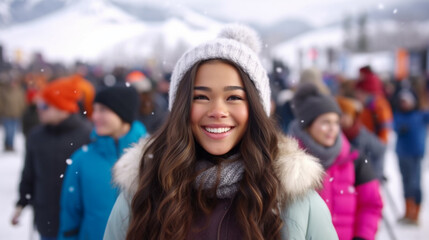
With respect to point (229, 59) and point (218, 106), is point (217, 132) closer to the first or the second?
point (218, 106)

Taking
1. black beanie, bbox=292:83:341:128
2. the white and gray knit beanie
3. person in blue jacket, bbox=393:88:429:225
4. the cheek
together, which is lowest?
person in blue jacket, bbox=393:88:429:225

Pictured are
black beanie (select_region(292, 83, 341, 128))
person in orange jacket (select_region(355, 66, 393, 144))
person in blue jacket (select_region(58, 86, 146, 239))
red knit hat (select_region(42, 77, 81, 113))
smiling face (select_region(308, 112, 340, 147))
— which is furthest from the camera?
person in orange jacket (select_region(355, 66, 393, 144))

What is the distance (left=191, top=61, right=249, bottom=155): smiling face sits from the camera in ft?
4.34

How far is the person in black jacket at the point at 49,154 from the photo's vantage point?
9.21ft

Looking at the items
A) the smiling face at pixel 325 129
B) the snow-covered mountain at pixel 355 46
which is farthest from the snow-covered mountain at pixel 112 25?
the snow-covered mountain at pixel 355 46

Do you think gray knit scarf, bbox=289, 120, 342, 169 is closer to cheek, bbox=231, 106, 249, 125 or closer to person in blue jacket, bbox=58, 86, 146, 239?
cheek, bbox=231, 106, 249, 125

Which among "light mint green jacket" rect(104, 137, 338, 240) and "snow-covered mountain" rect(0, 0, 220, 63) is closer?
"light mint green jacket" rect(104, 137, 338, 240)

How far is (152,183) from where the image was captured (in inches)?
55.4

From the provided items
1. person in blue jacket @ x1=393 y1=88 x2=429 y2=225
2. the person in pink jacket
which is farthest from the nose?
person in blue jacket @ x1=393 y1=88 x2=429 y2=225

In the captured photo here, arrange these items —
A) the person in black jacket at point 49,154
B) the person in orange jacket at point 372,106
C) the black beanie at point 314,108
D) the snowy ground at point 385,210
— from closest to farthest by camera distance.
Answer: the black beanie at point 314,108 → the person in black jacket at point 49,154 → the snowy ground at point 385,210 → the person in orange jacket at point 372,106

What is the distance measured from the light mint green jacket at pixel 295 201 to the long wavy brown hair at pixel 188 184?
0.11 feet

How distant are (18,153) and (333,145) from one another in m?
9.05

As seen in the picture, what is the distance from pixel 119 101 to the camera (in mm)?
2449

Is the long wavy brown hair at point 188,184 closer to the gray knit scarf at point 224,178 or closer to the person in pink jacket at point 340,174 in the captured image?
the gray knit scarf at point 224,178
